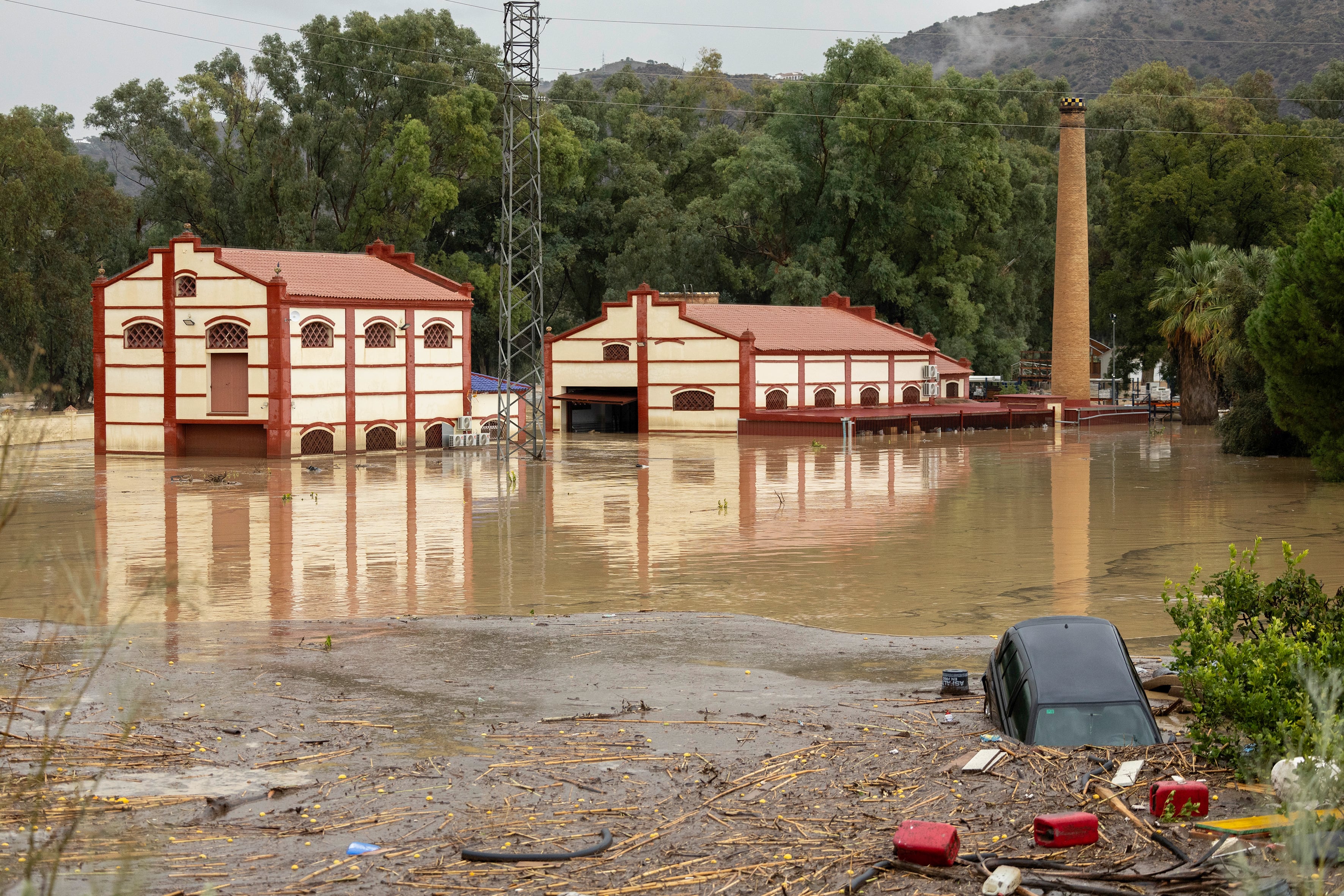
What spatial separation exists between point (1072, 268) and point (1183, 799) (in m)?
64.2

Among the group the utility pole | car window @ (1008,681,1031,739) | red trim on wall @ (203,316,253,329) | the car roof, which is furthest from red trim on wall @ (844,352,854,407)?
Answer: car window @ (1008,681,1031,739)

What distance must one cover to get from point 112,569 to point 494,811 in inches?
602

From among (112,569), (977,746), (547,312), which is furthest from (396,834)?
(547,312)

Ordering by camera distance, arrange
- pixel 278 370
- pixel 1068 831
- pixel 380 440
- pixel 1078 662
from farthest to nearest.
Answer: pixel 380 440, pixel 278 370, pixel 1078 662, pixel 1068 831

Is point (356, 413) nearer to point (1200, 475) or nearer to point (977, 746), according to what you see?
point (1200, 475)

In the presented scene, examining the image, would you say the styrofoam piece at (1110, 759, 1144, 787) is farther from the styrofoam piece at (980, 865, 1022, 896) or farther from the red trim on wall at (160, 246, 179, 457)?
the red trim on wall at (160, 246, 179, 457)

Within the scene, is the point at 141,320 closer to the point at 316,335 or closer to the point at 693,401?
the point at 316,335

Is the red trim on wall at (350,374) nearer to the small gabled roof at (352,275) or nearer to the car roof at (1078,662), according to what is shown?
the small gabled roof at (352,275)

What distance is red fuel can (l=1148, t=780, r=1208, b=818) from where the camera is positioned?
8.85 meters

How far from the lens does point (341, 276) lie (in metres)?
51.2

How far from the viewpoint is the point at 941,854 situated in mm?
8094

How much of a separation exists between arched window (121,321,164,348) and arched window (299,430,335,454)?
636 centimetres

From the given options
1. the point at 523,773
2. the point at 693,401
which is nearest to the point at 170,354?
the point at 693,401

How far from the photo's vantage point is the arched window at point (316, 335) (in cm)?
4803
